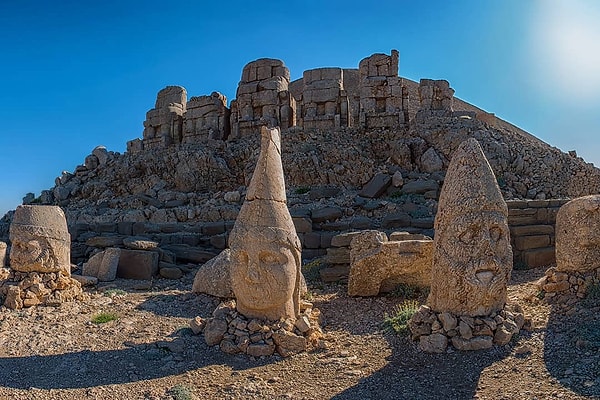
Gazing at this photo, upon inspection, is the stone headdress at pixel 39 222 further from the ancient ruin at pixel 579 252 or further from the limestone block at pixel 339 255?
the ancient ruin at pixel 579 252

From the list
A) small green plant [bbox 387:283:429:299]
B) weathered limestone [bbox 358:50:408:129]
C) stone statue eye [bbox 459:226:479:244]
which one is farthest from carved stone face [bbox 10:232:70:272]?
Answer: weathered limestone [bbox 358:50:408:129]

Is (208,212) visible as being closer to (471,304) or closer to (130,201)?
(130,201)

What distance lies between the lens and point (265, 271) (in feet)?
20.3

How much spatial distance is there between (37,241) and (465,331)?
705 cm

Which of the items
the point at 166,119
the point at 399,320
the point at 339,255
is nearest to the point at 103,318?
the point at 399,320

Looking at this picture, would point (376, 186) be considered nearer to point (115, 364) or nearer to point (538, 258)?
point (538, 258)

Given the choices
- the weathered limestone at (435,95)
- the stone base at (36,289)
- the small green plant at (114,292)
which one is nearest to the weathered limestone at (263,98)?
the weathered limestone at (435,95)

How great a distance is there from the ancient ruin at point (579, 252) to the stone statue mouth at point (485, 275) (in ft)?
6.85

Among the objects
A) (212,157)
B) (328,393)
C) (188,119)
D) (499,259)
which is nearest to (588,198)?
(499,259)

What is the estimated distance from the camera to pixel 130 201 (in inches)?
732

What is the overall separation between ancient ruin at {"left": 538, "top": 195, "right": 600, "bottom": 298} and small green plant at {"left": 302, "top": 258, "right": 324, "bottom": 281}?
4.51m

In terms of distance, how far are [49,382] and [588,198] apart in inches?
293

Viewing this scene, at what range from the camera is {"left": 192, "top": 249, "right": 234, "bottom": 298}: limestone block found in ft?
28.8

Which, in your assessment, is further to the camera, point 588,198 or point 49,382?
point 588,198
